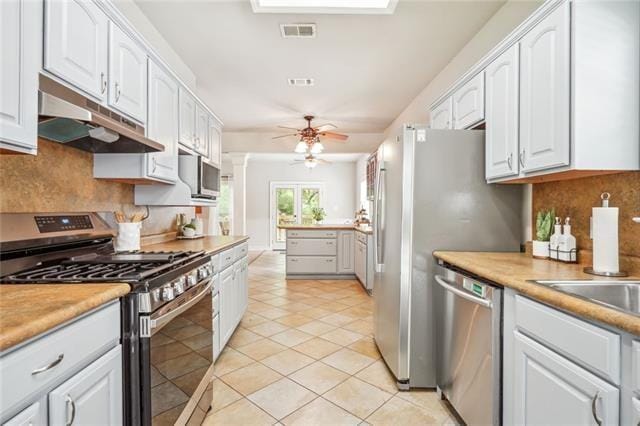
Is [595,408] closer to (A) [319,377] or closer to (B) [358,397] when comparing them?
(B) [358,397]

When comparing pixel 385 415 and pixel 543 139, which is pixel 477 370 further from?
pixel 543 139

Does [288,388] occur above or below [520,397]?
below

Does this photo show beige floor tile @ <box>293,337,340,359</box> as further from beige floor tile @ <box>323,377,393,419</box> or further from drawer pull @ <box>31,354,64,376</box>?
drawer pull @ <box>31,354,64,376</box>

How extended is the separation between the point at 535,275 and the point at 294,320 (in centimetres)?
255

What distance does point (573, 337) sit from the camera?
3.41 feet

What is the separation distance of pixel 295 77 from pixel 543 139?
2.78 metres

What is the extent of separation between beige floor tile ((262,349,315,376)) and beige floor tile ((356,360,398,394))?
0.44 m

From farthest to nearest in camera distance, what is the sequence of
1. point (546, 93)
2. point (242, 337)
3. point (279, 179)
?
point (279, 179)
point (242, 337)
point (546, 93)

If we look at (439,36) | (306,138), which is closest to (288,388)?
(439,36)

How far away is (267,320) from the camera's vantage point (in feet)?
11.4

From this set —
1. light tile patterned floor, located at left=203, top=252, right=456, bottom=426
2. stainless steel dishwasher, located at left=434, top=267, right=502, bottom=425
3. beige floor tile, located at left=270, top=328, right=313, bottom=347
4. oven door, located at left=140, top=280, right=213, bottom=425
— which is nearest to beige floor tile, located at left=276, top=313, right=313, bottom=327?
light tile patterned floor, located at left=203, top=252, right=456, bottom=426

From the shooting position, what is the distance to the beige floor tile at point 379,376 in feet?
7.13

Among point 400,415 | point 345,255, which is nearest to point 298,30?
point 400,415

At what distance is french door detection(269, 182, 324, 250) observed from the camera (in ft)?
32.2
